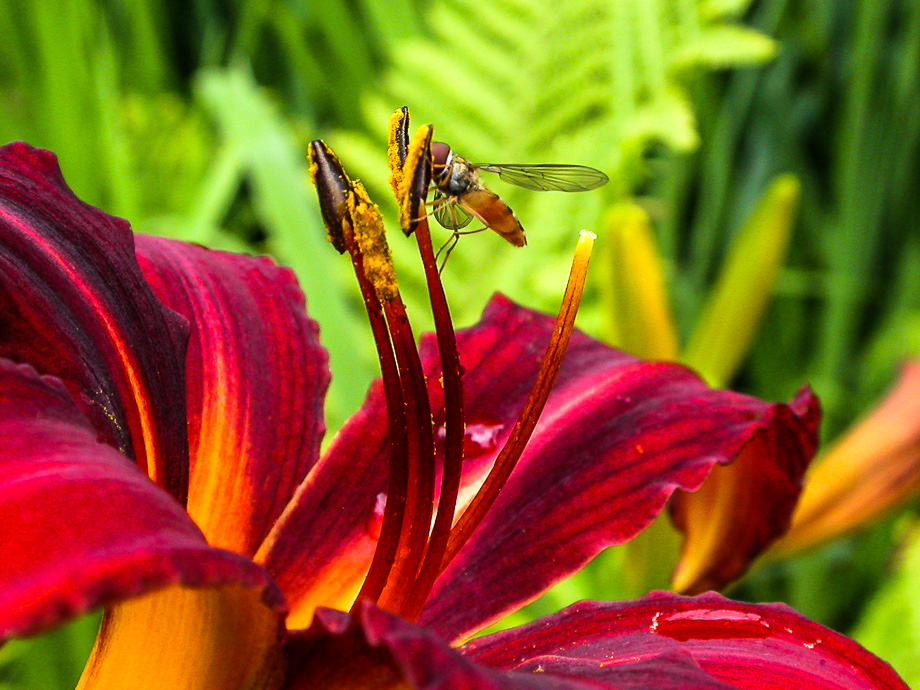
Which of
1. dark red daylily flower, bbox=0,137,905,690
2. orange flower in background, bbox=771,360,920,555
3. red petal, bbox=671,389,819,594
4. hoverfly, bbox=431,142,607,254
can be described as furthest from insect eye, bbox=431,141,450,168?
orange flower in background, bbox=771,360,920,555

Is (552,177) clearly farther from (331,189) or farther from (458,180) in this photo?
(331,189)

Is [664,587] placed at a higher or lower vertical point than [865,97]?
lower

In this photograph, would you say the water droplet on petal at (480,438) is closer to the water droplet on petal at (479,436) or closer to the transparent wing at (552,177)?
the water droplet on petal at (479,436)

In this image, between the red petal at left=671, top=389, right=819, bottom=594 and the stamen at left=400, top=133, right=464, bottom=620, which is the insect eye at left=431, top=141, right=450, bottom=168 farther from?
the red petal at left=671, top=389, right=819, bottom=594

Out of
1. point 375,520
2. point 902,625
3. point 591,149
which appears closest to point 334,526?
point 375,520

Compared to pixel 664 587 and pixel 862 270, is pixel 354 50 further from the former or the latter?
pixel 664 587

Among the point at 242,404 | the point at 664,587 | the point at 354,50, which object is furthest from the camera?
the point at 354,50

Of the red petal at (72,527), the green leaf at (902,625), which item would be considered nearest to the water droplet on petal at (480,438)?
the red petal at (72,527)

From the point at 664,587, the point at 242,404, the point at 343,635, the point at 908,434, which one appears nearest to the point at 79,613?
the point at 343,635
